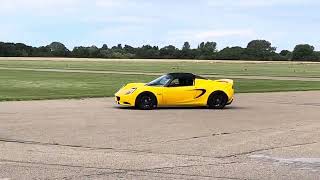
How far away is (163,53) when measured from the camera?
14025cm

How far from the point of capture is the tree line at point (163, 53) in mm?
132000

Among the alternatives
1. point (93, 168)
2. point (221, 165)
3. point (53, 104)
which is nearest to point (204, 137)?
point (221, 165)

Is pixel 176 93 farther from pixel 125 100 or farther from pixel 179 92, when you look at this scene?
pixel 125 100

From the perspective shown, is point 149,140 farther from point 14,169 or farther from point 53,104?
point 53,104

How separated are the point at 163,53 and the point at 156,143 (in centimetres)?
12944

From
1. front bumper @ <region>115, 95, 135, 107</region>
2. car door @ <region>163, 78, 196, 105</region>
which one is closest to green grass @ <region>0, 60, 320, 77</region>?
car door @ <region>163, 78, 196, 105</region>

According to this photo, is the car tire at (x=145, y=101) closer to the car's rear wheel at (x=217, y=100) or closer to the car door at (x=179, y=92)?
the car door at (x=179, y=92)

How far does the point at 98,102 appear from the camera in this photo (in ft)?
69.6

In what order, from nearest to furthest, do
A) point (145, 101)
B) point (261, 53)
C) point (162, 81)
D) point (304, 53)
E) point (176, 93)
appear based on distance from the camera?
point (145, 101) → point (176, 93) → point (162, 81) → point (261, 53) → point (304, 53)

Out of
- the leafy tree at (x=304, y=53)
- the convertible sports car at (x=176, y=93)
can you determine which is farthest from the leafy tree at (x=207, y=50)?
the convertible sports car at (x=176, y=93)

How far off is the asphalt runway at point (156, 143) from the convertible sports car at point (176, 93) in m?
0.81

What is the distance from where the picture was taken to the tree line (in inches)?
5197

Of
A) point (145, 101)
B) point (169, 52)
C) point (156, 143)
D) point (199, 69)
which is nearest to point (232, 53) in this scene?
point (169, 52)

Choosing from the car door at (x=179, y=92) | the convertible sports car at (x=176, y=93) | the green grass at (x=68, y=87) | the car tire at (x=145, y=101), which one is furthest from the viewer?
the green grass at (x=68, y=87)
